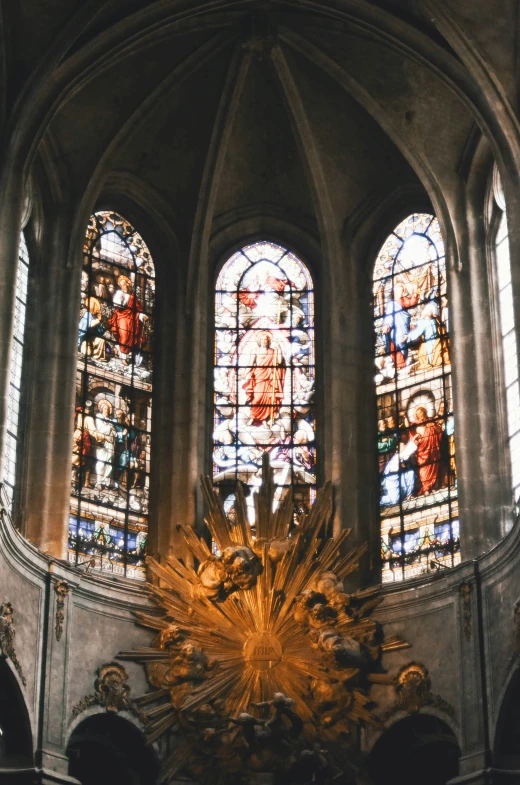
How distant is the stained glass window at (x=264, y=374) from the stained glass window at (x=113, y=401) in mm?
1119

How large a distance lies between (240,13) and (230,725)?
9.98 metres

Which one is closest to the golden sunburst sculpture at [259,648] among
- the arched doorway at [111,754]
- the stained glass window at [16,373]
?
the arched doorway at [111,754]

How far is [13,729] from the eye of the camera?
938 inches

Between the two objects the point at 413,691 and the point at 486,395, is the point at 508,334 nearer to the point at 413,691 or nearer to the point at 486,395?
the point at 486,395

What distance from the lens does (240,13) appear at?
89.7 feet

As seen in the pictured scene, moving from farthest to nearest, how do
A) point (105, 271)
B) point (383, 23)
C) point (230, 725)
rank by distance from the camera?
point (105, 271) → point (383, 23) → point (230, 725)

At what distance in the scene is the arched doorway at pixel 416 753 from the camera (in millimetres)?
25141

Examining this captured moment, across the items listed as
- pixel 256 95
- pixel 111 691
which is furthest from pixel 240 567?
pixel 256 95

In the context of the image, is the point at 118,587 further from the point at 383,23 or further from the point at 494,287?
the point at 383,23

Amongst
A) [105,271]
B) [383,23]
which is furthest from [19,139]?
[383,23]

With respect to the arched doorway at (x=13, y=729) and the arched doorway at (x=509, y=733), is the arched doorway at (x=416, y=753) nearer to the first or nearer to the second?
the arched doorway at (x=509, y=733)

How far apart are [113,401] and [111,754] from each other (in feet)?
16.9

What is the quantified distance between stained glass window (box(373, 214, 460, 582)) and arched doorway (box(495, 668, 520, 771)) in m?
2.49

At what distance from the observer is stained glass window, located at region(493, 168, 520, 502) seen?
1001 inches
